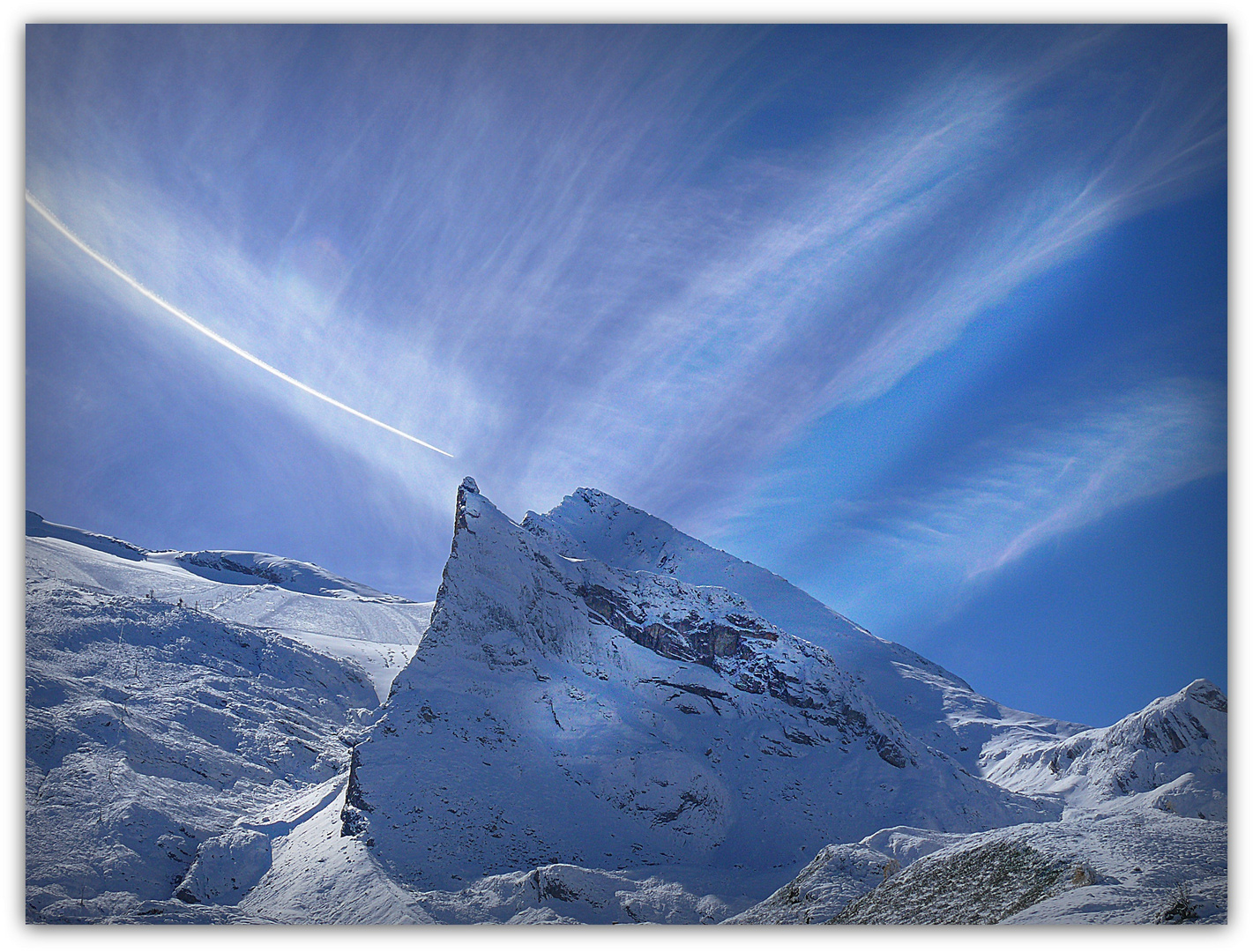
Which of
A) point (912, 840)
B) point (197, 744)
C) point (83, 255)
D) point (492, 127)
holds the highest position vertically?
point (492, 127)

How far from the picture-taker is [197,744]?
31.8 m

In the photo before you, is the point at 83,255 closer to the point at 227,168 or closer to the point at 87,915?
the point at 227,168

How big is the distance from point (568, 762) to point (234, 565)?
15823 millimetres

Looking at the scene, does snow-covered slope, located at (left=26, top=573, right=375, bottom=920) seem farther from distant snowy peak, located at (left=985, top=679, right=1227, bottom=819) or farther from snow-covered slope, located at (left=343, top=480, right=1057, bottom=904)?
distant snowy peak, located at (left=985, top=679, right=1227, bottom=819)

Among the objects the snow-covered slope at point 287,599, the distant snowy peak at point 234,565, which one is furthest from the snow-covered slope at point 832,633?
the snow-covered slope at point 287,599

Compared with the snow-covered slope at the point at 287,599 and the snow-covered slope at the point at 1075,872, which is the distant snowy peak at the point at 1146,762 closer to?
the snow-covered slope at the point at 1075,872

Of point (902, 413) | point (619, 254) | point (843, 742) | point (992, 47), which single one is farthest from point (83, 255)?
point (843, 742)

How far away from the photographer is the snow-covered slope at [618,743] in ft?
88.2

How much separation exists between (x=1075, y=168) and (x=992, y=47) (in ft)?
9.08

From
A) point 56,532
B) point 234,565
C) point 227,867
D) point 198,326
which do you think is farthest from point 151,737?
point 198,326

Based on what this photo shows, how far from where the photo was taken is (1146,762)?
109 feet

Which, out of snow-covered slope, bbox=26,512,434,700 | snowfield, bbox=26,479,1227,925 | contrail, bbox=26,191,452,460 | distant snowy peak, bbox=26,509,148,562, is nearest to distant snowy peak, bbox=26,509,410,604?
distant snowy peak, bbox=26,509,148,562

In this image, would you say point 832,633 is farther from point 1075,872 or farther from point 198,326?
point 198,326

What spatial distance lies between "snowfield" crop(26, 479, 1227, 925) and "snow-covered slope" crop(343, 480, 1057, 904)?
0.15 meters
